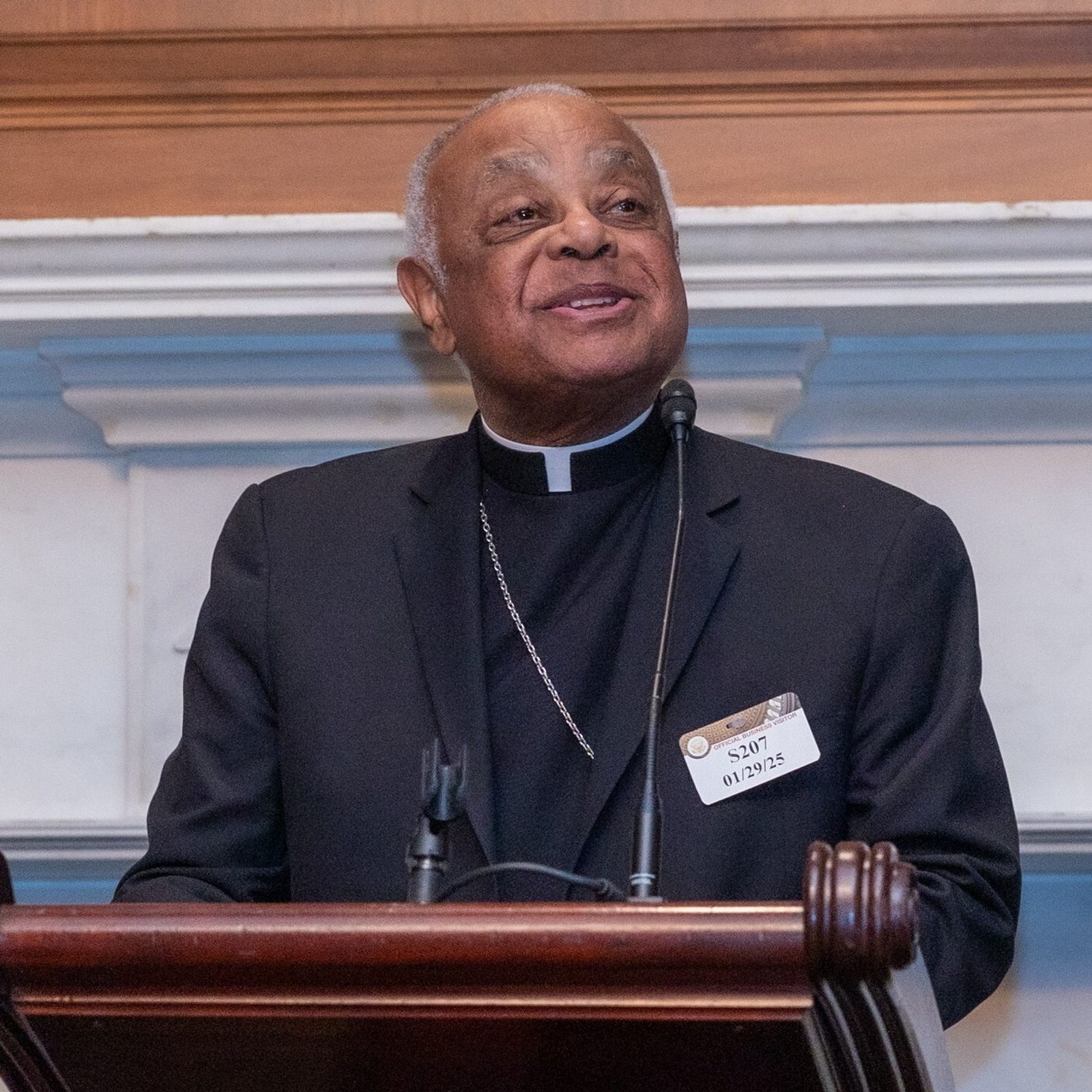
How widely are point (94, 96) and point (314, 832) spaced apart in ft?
3.76

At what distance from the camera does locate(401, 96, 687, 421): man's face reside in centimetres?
203

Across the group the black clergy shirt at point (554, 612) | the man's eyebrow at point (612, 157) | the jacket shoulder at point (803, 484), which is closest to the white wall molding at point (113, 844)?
the jacket shoulder at point (803, 484)

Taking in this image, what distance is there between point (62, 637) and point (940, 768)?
1234mm

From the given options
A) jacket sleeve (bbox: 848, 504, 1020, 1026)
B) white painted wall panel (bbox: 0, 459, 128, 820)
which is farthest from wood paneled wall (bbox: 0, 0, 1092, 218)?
jacket sleeve (bbox: 848, 504, 1020, 1026)

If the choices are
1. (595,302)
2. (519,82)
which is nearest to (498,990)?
(595,302)

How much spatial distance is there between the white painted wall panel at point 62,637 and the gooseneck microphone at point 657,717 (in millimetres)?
915

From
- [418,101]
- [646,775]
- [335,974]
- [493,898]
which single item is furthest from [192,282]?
[335,974]

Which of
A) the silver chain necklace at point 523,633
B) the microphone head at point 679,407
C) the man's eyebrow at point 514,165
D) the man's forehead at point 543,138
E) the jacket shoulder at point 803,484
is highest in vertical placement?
the man's forehead at point 543,138

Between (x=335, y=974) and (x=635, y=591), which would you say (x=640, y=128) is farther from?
(x=335, y=974)

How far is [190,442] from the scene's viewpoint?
2.41 meters

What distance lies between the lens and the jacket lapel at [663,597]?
1818 millimetres

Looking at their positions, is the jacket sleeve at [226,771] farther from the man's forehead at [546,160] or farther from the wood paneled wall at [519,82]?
the wood paneled wall at [519,82]

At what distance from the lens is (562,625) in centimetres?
206

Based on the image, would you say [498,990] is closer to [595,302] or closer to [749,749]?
[749,749]
